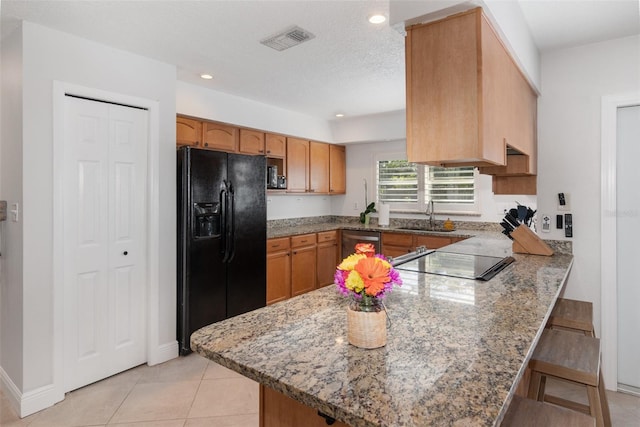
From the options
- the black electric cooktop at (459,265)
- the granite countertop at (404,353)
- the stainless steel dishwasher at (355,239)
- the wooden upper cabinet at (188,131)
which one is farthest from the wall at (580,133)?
the wooden upper cabinet at (188,131)

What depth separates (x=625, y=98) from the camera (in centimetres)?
244

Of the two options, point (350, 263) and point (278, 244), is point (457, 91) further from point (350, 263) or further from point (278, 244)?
point (278, 244)

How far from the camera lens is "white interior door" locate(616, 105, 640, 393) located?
96.7 inches

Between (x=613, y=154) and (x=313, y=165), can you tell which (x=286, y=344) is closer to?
(x=613, y=154)

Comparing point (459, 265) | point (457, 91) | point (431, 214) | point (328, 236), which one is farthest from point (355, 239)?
point (457, 91)

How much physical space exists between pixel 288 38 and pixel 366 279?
204 cm

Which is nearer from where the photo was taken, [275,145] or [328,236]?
[275,145]

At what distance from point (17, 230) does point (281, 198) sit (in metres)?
3.12

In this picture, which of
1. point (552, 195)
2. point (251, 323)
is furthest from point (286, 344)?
point (552, 195)

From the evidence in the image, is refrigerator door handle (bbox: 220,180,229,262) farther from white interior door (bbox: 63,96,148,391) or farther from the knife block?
the knife block

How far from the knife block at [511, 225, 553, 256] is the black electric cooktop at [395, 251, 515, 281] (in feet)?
0.92

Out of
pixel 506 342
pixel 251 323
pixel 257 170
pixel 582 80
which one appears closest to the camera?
pixel 506 342

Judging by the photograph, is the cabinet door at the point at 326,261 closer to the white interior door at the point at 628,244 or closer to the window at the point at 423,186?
the window at the point at 423,186

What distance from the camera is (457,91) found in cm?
165
